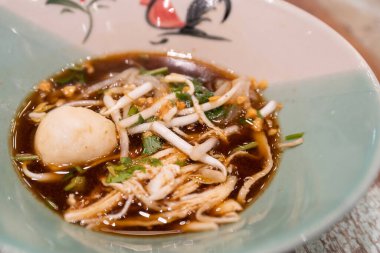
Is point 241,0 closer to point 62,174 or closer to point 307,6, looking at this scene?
point 307,6

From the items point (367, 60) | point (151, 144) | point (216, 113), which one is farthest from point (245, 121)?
point (367, 60)

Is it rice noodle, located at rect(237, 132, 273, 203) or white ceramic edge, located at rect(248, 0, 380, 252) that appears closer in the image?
white ceramic edge, located at rect(248, 0, 380, 252)

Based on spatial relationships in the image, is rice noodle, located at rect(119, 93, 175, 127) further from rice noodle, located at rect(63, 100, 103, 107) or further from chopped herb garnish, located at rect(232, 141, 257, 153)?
chopped herb garnish, located at rect(232, 141, 257, 153)

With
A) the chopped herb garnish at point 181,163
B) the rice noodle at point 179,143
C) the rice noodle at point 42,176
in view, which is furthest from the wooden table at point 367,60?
the rice noodle at point 42,176

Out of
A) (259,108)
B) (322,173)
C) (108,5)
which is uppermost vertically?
(108,5)

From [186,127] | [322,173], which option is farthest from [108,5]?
[322,173]

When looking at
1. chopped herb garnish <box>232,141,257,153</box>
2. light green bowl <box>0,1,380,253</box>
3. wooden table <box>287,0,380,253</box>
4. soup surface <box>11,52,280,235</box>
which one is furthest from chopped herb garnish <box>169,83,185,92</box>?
wooden table <box>287,0,380,253</box>
